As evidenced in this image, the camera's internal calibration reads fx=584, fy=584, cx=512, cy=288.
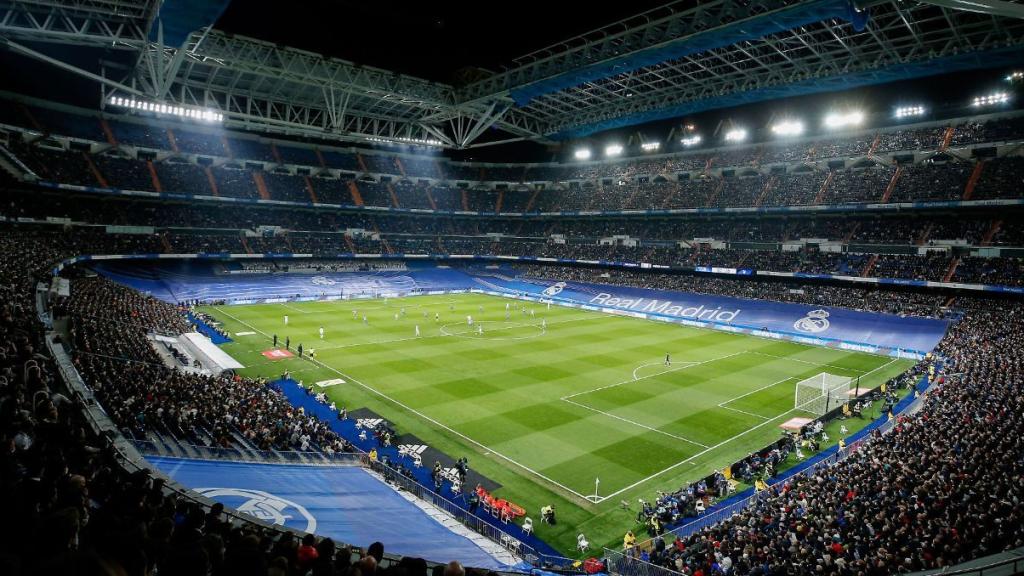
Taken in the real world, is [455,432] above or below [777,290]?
below

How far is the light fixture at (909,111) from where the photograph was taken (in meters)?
52.2

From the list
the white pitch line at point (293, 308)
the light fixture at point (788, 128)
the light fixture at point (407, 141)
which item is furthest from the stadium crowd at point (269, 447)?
the light fixture at point (407, 141)

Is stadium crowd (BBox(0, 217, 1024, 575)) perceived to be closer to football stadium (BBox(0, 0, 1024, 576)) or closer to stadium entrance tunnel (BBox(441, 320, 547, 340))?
football stadium (BBox(0, 0, 1024, 576))

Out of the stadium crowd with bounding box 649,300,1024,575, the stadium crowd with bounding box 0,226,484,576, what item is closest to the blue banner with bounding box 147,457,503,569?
the stadium crowd with bounding box 0,226,484,576

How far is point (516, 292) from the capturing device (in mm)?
68938

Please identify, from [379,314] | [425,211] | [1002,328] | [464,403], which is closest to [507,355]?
[464,403]

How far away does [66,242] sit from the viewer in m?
48.5

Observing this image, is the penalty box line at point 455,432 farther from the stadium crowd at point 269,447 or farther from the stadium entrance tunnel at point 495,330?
the stadium entrance tunnel at point 495,330

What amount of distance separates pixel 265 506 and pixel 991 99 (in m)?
60.3

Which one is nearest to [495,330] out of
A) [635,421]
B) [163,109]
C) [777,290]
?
[635,421]

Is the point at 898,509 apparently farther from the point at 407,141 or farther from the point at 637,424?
the point at 407,141

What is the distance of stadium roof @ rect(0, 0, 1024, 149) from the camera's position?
109 ft

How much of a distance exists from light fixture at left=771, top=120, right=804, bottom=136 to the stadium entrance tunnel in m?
34.6

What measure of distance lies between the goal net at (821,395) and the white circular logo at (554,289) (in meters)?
37.3
